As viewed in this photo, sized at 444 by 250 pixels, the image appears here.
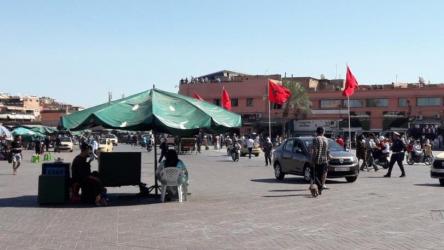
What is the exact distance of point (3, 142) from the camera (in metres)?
43.2

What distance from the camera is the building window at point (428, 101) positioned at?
234 feet

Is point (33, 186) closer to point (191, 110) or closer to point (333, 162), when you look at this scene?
point (191, 110)

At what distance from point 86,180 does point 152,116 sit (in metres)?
2.16

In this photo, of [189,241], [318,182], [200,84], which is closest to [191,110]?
[318,182]

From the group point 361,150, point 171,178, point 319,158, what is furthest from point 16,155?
point 361,150

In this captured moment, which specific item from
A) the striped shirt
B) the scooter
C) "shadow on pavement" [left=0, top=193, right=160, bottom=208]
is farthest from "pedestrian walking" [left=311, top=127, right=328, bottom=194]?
the scooter

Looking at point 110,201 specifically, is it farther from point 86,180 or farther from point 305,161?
point 305,161

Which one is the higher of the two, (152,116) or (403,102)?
(403,102)

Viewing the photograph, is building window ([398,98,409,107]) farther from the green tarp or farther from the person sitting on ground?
the person sitting on ground

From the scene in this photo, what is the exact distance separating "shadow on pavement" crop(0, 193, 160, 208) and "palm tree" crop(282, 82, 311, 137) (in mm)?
64291

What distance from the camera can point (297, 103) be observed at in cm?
7881

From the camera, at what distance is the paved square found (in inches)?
347

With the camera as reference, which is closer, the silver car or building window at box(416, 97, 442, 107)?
the silver car

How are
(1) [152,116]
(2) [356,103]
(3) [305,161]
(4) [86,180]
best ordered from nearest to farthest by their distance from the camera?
(1) [152,116] → (4) [86,180] → (3) [305,161] → (2) [356,103]
